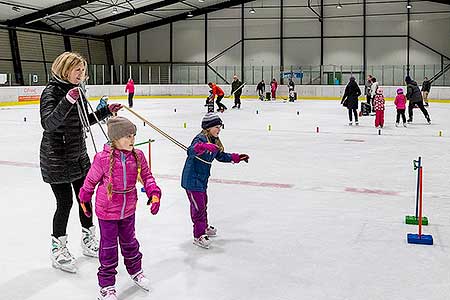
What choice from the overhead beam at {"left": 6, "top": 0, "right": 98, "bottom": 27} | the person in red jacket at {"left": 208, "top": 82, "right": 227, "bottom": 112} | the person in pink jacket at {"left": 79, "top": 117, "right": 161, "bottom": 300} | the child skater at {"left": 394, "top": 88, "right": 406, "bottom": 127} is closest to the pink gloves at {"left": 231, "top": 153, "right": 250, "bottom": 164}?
the person in pink jacket at {"left": 79, "top": 117, "right": 161, "bottom": 300}

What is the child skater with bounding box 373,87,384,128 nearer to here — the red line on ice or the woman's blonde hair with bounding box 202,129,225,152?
the red line on ice

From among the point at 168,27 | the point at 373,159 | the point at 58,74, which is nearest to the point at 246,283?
the point at 58,74

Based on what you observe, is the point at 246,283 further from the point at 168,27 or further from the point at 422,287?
the point at 168,27

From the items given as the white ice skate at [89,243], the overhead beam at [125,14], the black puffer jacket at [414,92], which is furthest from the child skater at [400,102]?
the overhead beam at [125,14]

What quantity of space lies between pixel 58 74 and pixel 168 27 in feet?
130

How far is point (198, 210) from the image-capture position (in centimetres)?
472

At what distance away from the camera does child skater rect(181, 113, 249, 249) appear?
4594 millimetres

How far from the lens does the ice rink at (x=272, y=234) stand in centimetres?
379

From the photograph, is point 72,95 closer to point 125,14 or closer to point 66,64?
point 66,64

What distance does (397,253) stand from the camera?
4.54 meters

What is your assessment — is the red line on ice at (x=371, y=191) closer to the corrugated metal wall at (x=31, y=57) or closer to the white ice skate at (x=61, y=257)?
the white ice skate at (x=61, y=257)

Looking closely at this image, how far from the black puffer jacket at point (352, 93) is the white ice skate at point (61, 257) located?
13412mm

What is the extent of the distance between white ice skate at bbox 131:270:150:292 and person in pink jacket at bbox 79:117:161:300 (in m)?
0.21

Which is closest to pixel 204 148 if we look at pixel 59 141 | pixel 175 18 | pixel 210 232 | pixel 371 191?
pixel 210 232
